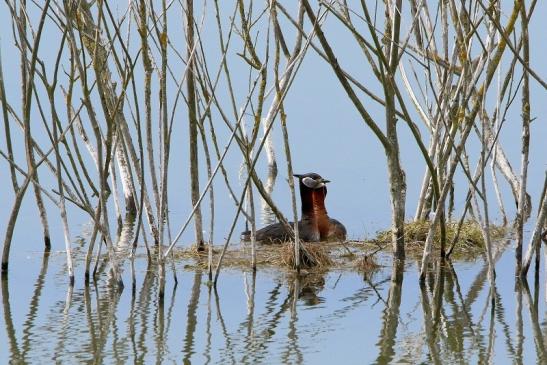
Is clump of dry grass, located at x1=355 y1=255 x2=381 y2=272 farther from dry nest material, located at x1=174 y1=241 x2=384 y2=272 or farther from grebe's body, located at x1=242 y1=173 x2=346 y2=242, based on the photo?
grebe's body, located at x1=242 y1=173 x2=346 y2=242

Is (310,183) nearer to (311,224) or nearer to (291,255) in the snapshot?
(311,224)

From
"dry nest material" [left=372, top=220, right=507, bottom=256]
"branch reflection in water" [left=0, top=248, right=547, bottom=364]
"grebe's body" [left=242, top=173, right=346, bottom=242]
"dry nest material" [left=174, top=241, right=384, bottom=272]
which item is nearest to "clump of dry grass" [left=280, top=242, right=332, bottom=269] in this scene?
"dry nest material" [left=174, top=241, right=384, bottom=272]

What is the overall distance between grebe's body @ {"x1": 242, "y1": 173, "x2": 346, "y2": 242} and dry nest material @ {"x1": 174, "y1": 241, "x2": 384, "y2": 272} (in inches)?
6.5

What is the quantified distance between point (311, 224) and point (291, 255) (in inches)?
72.2

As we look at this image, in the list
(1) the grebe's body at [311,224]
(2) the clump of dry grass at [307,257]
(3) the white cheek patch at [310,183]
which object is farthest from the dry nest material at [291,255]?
(3) the white cheek patch at [310,183]

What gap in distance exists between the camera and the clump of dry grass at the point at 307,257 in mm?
11039

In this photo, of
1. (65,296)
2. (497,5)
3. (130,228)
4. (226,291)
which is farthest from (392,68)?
(130,228)

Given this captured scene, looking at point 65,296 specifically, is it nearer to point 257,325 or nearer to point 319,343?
point 257,325

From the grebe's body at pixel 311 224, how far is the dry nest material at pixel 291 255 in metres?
0.16

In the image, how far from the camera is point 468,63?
29.5 feet

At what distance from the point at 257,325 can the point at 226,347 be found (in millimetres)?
656

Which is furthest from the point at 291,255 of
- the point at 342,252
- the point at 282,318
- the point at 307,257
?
the point at 282,318

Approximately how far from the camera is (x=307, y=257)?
11078 mm

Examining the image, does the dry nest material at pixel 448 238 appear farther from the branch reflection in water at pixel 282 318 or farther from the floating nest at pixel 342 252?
the branch reflection in water at pixel 282 318
